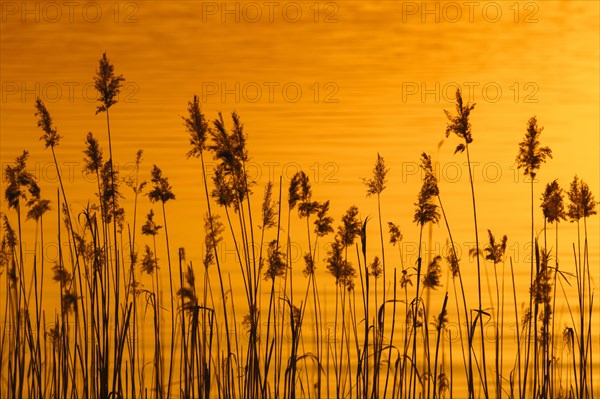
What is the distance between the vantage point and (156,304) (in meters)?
3.95

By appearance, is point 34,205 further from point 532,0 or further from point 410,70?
point 532,0

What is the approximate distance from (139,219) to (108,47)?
4.10m

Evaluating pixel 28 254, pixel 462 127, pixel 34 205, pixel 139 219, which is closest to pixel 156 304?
pixel 34 205

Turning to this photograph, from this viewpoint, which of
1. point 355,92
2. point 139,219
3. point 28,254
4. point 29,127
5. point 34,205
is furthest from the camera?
point 355,92

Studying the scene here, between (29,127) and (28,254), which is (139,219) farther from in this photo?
(29,127)

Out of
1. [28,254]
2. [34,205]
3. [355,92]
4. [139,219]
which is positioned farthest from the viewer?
[355,92]

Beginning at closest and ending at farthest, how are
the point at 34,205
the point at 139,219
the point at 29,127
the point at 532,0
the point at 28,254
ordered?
the point at 34,205 < the point at 28,254 < the point at 139,219 < the point at 29,127 < the point at 532,0

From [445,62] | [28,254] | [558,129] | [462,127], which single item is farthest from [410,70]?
[462,127]

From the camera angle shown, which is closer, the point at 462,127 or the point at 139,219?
the point at 462,127

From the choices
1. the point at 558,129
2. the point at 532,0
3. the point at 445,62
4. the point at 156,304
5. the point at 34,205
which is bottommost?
the point at 156,304

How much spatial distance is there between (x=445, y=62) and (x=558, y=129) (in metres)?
1.36

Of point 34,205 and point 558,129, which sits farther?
point 558,129

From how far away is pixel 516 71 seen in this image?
1180 cm

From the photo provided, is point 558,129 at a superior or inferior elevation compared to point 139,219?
superior
